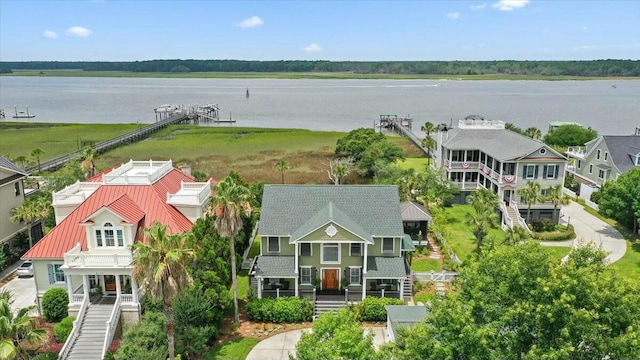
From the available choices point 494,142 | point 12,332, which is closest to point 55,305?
point 12,332

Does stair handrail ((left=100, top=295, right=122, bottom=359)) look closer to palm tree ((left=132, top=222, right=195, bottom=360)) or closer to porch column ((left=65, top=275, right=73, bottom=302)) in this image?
porch column ((left=65, top=275, right=73, bottom=302))

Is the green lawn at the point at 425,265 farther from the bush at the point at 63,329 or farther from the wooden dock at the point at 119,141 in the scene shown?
the wooden dock at the point at 119,141

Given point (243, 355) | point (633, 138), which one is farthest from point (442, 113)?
point (243, 355)

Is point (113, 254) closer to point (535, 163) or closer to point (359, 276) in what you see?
point (359, 276)

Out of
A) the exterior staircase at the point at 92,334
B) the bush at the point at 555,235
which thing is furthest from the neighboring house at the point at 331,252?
the bush at the point at 555,235

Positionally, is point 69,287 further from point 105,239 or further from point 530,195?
point 530,195

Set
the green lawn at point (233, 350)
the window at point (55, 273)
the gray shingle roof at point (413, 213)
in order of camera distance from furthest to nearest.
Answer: the gray shingle roof at point (413, 213) → the window at point (55, 273) → the green lawn at point (233, 350)
